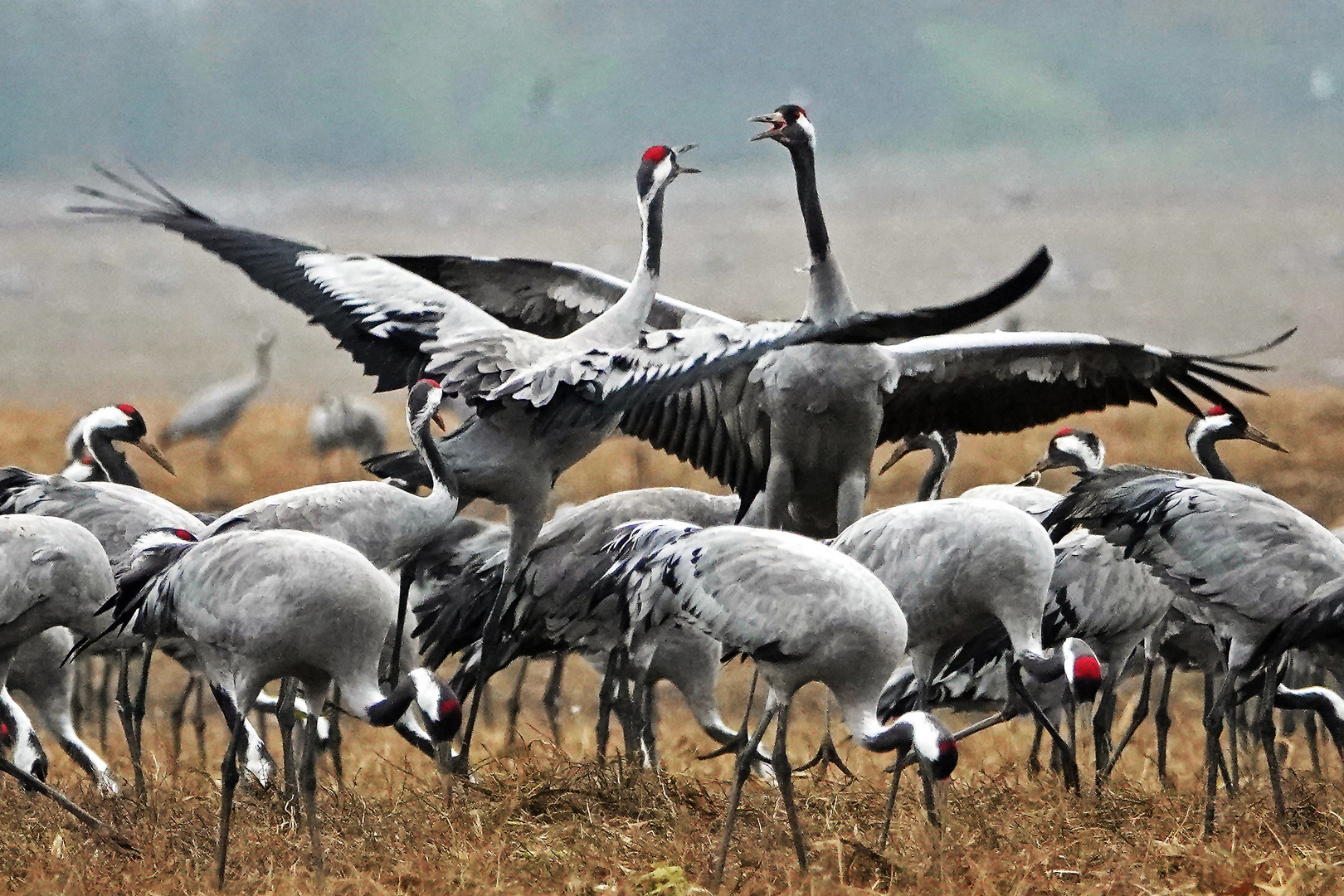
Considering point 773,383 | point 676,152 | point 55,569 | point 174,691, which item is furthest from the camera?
point 174,691

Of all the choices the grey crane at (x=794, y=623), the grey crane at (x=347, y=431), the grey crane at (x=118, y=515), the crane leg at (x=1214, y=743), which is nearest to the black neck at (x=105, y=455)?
the grey crane at (x=118, y=515)

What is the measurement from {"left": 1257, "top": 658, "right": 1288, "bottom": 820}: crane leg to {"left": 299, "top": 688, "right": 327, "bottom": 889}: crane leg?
7.37ft

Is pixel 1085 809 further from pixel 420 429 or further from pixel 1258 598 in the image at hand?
pixel 420 429

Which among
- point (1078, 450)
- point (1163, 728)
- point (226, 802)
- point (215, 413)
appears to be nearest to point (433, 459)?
point (226, 802)

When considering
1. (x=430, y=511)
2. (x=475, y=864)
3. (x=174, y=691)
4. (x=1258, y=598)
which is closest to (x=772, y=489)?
(x=430, y=511)

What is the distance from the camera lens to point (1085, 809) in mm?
4520

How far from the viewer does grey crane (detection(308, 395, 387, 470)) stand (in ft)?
38.8

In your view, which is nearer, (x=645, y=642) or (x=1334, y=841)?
(x=1334, y=841)

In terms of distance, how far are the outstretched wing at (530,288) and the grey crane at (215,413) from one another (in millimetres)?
5643

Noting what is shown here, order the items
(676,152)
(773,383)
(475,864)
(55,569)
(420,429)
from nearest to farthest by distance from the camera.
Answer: (475,864)
(55,569)
(420,429)
(773,383)
(676,152)

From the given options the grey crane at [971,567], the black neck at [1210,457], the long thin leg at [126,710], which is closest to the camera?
the grey crane at [971,567]

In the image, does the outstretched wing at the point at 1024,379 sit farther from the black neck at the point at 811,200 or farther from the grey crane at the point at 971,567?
the grey crane at the point at 971,567

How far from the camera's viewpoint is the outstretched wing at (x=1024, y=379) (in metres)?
5.71

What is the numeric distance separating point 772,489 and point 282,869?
2217 millimetres
